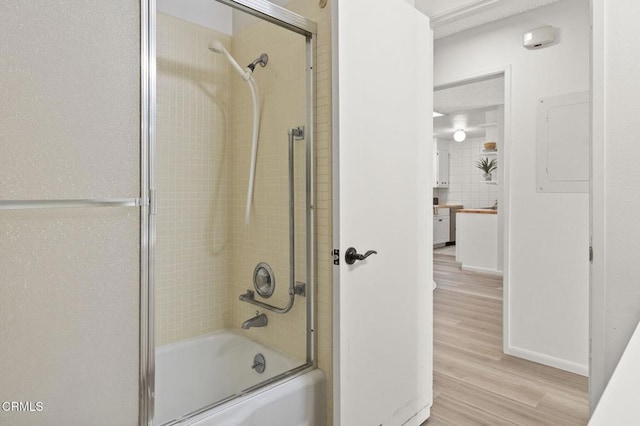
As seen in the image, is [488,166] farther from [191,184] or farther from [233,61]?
[191,184]

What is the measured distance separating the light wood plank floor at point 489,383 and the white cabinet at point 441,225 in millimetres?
4215

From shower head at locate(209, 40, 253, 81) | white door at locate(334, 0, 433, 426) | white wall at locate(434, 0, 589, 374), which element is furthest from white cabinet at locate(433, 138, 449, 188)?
shower head at locate(209, 40, 253, 81)

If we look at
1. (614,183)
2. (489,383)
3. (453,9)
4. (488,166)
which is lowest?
(489,383)

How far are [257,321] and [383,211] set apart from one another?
1006 mm

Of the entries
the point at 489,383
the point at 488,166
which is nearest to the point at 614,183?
the point at 489,383

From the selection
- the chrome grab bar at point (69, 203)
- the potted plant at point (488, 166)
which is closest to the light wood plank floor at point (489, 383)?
the chrome grab bar at point (69, 203)

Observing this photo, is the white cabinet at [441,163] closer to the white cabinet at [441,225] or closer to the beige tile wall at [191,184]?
the white cabinet at [441,225]

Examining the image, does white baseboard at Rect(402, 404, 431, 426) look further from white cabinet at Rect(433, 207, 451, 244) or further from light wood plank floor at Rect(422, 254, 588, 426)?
white cabinet at Rect(433, 207, 451, 244)

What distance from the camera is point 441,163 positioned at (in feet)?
28.4

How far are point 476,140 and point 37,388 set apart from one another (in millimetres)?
9062

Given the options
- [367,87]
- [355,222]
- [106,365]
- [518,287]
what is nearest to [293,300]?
[355,222]

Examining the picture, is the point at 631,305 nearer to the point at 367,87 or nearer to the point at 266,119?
the point at 367,87

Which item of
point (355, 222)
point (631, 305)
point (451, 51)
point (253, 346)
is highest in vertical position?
point (451, 51)

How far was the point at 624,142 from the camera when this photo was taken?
1.32 metres
